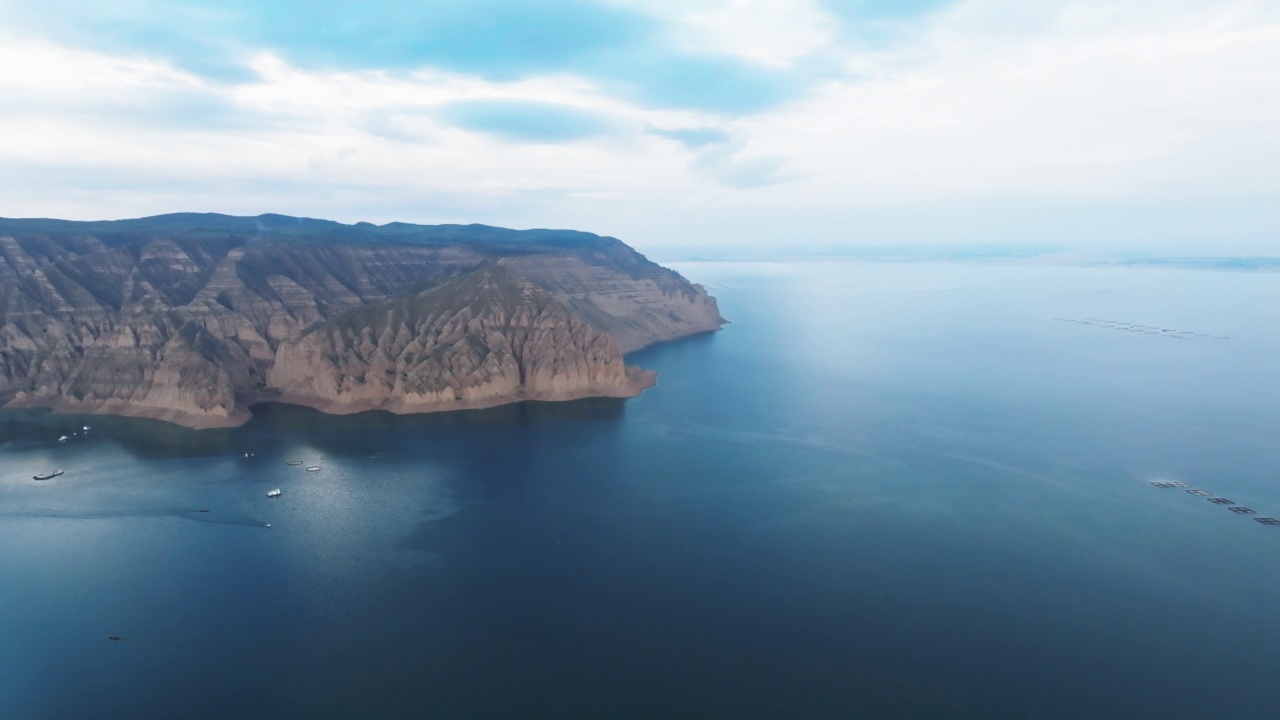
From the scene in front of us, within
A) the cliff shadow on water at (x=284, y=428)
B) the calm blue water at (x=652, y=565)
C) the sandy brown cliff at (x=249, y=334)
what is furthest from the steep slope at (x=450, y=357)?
the calm blue water at (x=652, y=565)

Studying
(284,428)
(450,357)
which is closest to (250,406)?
(284,428)

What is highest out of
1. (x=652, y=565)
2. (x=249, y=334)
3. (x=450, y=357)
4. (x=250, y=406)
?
(x=249, y=334)

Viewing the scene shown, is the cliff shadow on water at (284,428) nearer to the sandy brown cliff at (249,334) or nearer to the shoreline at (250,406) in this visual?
the shoreline at (250,406)

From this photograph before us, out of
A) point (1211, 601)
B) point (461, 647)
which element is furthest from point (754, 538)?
point (1211, 601)

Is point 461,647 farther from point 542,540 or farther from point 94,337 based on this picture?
point 94,337

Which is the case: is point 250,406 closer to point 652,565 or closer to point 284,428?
point 284,428
